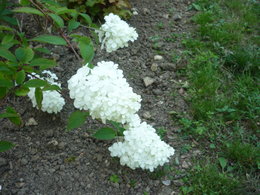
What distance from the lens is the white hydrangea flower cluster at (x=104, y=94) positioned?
1.59 m

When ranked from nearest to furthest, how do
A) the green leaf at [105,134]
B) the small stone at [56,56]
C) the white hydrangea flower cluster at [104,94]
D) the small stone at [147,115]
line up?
the white hydrangea flower cluster at [104,94] → the green leaf at [105,134] → the small stone at [147,115] → the small stone at [56,56]

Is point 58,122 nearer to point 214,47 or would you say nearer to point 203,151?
point 203,151

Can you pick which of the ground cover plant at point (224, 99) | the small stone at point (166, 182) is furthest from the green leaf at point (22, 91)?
the ground cover plant at point (224, 99)

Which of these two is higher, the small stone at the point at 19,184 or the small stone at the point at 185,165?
the small stone at the point at 185,165

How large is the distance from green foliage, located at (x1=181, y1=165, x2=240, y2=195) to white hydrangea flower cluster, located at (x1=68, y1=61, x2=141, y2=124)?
0.72 m

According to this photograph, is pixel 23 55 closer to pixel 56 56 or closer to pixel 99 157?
pixel 99 157

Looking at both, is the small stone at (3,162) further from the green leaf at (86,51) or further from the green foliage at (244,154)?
the green foliage at (244,154)

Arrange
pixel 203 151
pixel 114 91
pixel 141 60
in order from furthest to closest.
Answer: pixel 141 60
pixel 203 151
pixel 114 91

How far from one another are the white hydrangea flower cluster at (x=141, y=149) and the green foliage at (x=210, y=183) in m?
0.28

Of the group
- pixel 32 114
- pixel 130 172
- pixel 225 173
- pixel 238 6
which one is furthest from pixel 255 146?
pixel 238 6

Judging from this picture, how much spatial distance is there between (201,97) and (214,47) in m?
0.70

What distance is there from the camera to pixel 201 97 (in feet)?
8.73

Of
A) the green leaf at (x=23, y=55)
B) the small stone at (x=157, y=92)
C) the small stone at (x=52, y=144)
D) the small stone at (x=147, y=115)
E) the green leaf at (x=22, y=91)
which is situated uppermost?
the green leaf at (x=23, y=55)

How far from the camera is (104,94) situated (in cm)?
160
